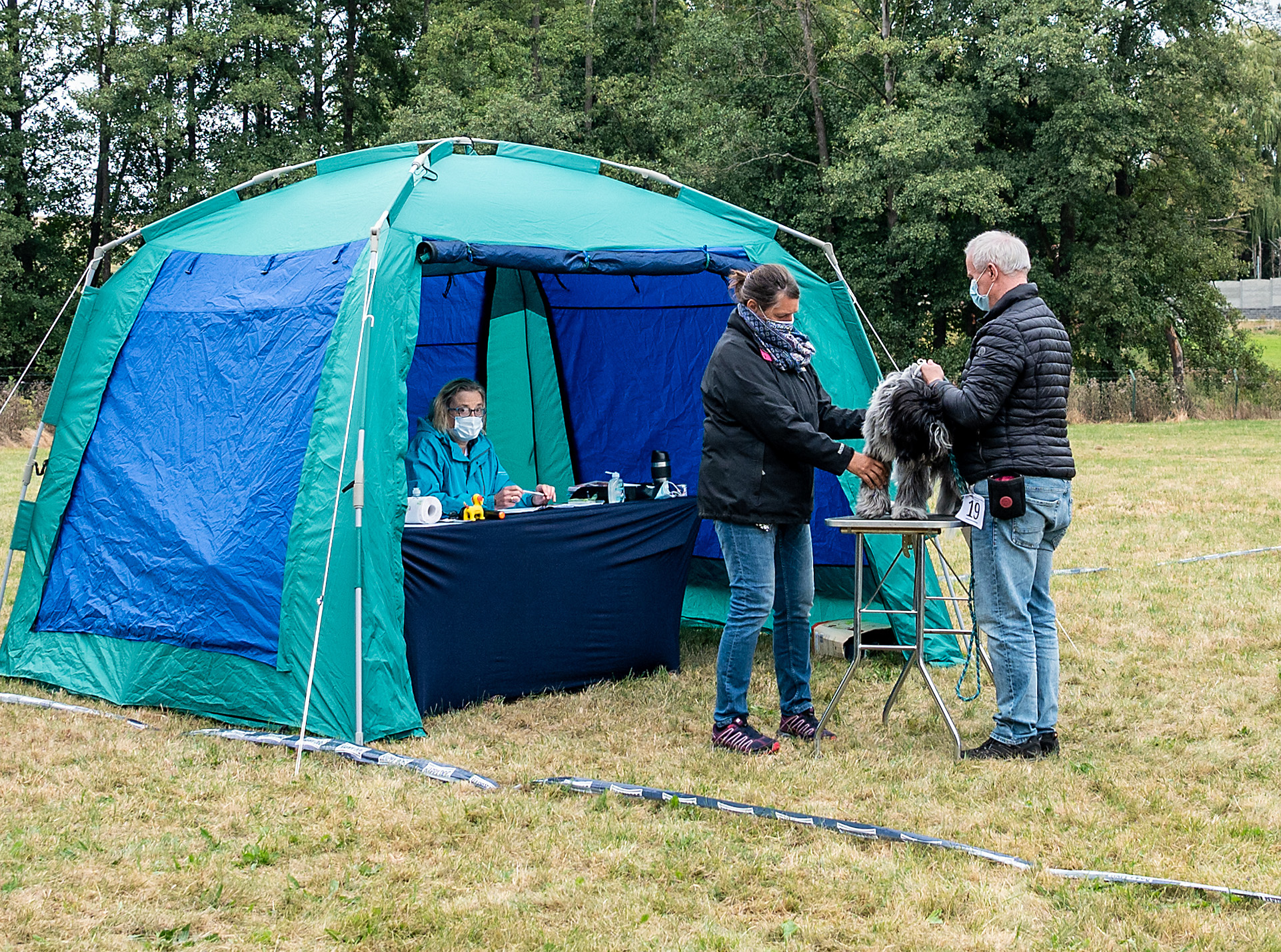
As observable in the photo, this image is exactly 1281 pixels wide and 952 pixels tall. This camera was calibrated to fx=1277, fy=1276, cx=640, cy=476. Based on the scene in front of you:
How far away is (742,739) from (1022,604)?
1.01 metres

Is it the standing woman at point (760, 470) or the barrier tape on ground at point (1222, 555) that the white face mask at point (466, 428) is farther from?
the barrier tape on ground at point (1222, 555)

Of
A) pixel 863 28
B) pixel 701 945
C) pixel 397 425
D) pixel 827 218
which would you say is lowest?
pixel 701 945

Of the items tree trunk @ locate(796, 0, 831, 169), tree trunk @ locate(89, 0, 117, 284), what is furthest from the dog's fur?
tree trunk @ locate(89, 0, 117, 284)

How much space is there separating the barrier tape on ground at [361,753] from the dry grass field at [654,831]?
0.16ft

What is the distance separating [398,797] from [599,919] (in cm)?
99

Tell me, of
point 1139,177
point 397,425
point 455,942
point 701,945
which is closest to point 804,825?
point 701,945

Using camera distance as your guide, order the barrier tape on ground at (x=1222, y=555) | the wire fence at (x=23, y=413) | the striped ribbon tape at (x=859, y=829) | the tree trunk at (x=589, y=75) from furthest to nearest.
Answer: the tree trunk at (x=589, y=75) → the wire fence at (x=23, y=413) → the barrier tape on ground at (x=1222, y=555) → the striped ribbon tape at (x=859, y=829)

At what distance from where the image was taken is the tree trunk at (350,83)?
26547 mm

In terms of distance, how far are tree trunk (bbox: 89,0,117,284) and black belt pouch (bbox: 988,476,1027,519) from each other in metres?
24.0

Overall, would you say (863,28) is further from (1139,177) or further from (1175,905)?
(1175,905)

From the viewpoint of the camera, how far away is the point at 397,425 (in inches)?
177

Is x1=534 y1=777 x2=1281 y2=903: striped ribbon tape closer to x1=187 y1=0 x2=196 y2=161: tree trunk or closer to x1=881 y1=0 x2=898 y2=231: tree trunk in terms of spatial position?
x1=881 y1=0 x2=898 y2=231: tree trunk

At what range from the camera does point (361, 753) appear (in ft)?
13.4

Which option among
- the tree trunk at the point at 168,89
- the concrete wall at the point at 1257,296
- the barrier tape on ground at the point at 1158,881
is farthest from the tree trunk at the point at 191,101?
the concrete wall at the point at 1257,296
